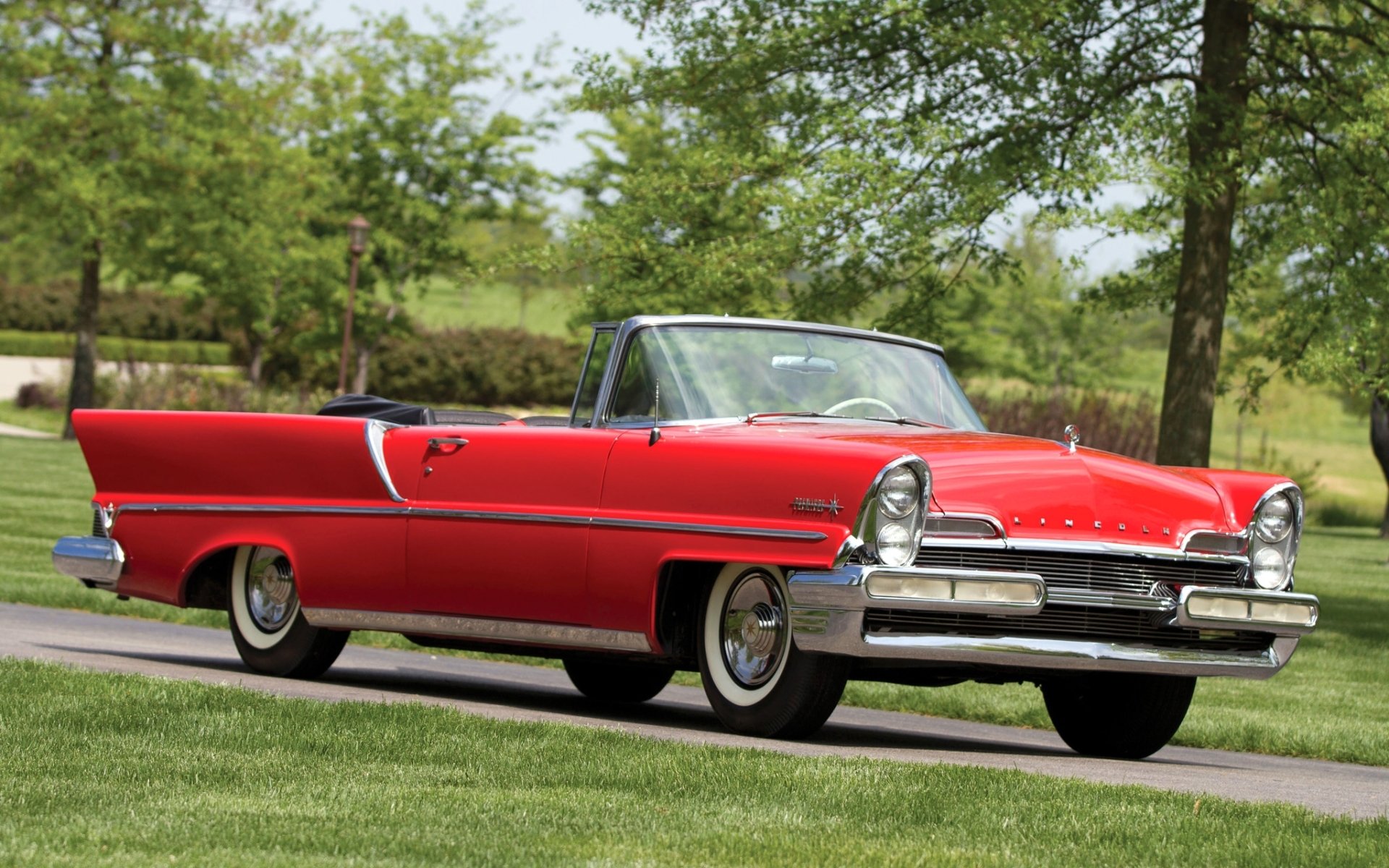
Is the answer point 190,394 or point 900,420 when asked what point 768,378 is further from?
point 190,394

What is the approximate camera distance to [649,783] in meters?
5.42

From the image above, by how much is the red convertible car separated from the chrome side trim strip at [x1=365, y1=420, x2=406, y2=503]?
0.01 metres

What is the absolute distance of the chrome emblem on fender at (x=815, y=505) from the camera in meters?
6.42

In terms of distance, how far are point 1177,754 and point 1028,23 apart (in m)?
8.10

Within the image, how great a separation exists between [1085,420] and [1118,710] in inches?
998

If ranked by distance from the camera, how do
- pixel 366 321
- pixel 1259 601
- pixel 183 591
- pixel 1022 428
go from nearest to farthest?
pixel 1259 601
pixel 183 591
pixel 1022 428
pixel 366 321

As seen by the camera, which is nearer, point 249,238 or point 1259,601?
point 1259,601

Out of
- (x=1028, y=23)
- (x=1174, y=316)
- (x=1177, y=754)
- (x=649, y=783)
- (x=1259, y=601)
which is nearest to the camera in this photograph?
(x=649, y=783)

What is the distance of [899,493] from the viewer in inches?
251

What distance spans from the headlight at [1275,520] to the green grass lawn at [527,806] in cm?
175

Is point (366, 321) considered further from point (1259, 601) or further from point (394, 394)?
point (1259, 601)

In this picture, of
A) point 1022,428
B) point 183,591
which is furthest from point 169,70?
point 183,591

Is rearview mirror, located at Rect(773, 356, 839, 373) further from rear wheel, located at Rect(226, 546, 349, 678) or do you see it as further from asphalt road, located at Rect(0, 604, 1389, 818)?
rear wheel, located at Rect(226, 546, 349, 678)

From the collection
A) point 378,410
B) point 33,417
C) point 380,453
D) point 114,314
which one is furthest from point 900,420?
point 114,314
